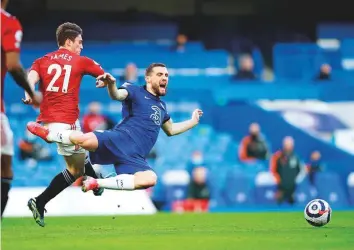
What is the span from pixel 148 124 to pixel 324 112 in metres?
11.4

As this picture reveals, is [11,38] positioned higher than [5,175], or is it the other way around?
[11,38]

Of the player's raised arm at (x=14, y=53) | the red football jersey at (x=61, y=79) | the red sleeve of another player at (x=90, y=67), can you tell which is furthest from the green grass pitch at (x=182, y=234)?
the red sleeve of another player at (x=90, y=67)

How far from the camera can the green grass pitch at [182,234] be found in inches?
305

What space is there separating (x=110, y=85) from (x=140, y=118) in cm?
87

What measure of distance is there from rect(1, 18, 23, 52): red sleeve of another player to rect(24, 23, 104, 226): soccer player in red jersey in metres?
2.61

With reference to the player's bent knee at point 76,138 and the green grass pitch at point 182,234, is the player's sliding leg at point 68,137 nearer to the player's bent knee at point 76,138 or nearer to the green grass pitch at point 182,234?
the player's bent knee at point 76,138

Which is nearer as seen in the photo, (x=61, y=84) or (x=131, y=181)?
(x=131, y=181)

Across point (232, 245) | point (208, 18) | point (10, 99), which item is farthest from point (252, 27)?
point (232, 245)

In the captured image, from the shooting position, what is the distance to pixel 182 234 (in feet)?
30.0

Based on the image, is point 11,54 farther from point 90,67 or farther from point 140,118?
point 140,118

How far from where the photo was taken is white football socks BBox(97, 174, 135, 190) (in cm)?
927

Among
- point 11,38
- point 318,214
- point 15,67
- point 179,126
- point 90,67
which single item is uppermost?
point 90,67

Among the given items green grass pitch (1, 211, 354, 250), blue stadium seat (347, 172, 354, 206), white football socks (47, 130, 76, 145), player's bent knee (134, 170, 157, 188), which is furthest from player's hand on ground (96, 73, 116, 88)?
blue stadium seat (347, 172, 354, 206)

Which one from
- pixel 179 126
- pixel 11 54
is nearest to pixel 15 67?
pixel 11 54
